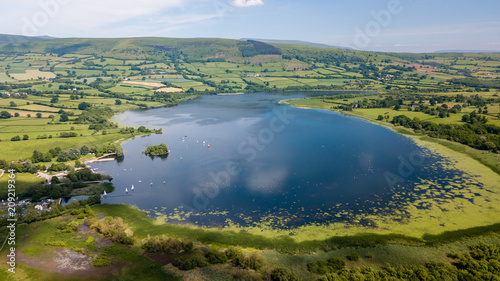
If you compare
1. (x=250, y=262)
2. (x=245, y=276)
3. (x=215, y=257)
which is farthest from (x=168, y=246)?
(x=245, y=276)

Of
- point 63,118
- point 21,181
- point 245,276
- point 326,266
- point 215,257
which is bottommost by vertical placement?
point 326,266

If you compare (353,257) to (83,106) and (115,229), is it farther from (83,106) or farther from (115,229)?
(83,106)

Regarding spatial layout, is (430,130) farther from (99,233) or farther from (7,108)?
(7,108)

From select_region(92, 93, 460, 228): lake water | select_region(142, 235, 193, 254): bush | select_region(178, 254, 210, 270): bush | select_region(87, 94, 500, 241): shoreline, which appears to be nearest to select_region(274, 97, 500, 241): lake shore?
select_region(87, 94, 500, 241): shoreline

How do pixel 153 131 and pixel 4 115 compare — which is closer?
pixel 153 131

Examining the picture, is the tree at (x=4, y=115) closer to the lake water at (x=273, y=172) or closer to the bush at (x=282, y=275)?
the lake water at (x=273, y=172)

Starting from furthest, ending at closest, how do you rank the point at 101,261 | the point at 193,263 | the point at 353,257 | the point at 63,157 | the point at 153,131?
the point at 153,131, the point at 63,157, the point at 353,257, the point at 101,261, the point at 193,263

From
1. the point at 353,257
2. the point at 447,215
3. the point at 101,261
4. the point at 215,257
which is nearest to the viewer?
the point at 101,261

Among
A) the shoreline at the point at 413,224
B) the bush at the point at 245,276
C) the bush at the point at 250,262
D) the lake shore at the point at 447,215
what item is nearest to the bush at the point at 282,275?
the bush at the point at 245,276

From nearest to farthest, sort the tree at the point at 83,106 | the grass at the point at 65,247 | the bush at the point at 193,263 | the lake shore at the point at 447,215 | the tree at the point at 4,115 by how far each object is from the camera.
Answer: the grass at the point at 65,247, the bush at the point at 193,263, the lake shore at the point at 447,215, the tree at the point at 4,115, the tree at the point at 83,106

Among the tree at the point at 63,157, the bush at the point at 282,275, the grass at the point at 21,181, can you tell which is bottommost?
the bush at the point at 282,275

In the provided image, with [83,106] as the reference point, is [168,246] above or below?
below
